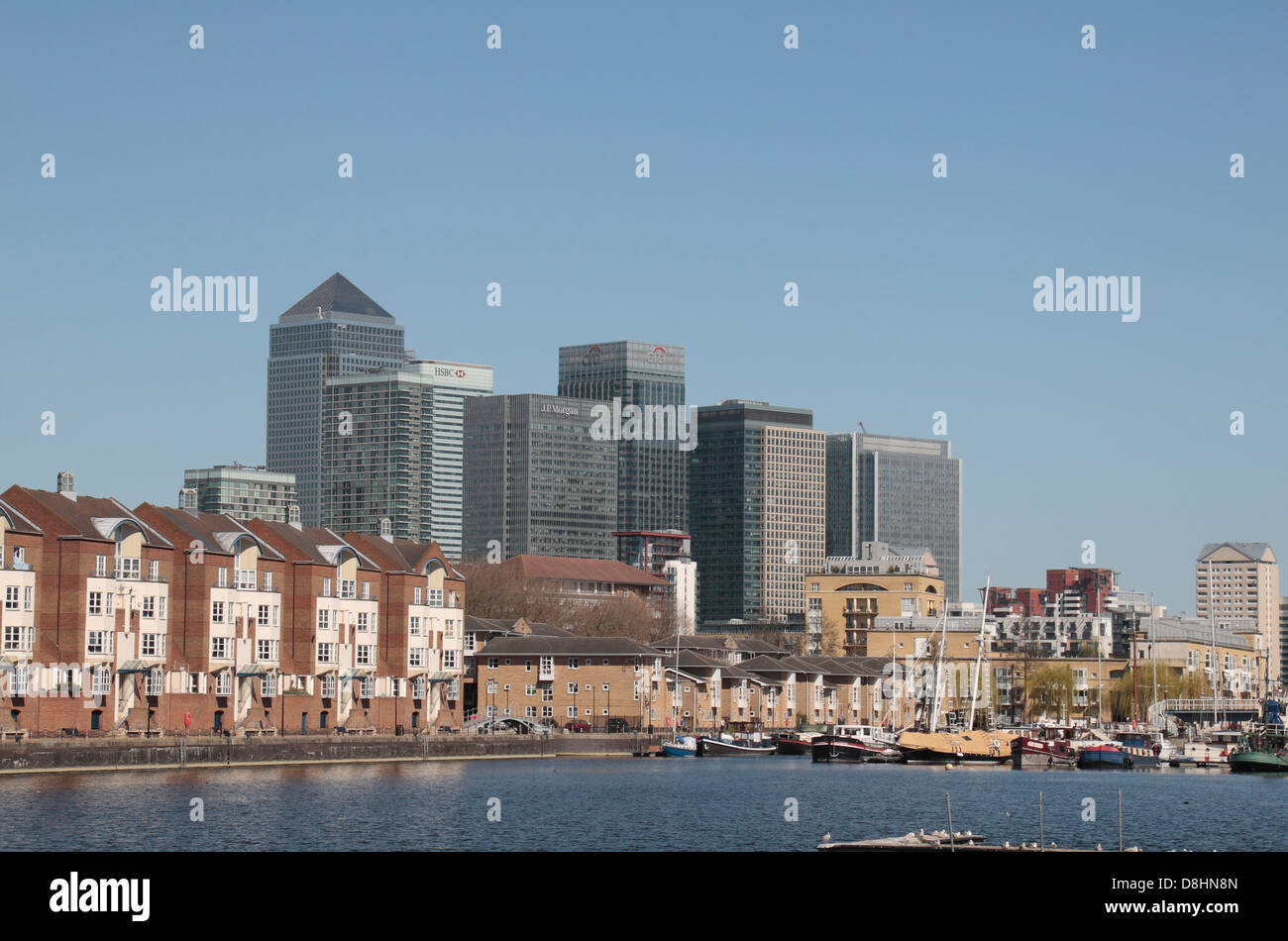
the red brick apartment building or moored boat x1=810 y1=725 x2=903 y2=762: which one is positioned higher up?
the red brick apartment building

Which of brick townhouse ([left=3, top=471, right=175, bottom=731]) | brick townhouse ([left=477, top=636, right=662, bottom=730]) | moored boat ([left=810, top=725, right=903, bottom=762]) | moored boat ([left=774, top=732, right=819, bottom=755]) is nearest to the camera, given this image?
brick townhouse ([left=3, top=471, right=175, bottom=731])

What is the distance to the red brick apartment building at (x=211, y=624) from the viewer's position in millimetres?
106375

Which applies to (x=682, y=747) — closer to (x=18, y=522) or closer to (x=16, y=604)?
(x=16, y=604)

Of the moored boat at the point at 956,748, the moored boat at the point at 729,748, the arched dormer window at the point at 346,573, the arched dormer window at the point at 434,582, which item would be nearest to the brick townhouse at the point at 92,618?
the arched dormer window at the point at 346,573

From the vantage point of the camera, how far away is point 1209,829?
78.8 m

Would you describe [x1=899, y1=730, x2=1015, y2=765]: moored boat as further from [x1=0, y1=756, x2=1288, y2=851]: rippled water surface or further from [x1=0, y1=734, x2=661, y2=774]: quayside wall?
[x1=0, y1=734, x2=661, y2=774]: quayside wall

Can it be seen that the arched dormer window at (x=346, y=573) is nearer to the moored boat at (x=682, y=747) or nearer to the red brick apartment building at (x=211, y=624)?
the red brick apartment building at (x=211, y=624)

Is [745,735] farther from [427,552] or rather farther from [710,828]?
[710,828]

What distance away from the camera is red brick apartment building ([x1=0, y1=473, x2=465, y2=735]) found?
106 metres

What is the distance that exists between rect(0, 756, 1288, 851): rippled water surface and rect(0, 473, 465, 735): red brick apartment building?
1246 centimetres

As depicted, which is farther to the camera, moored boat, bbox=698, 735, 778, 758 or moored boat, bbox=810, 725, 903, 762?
moored boat, bbox=698, 735, 778, 758

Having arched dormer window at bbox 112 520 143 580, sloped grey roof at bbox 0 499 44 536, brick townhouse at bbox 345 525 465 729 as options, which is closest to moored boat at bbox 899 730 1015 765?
brick townhouse at bbox 345 525 465 729

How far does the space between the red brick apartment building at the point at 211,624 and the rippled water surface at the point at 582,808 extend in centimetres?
1246
